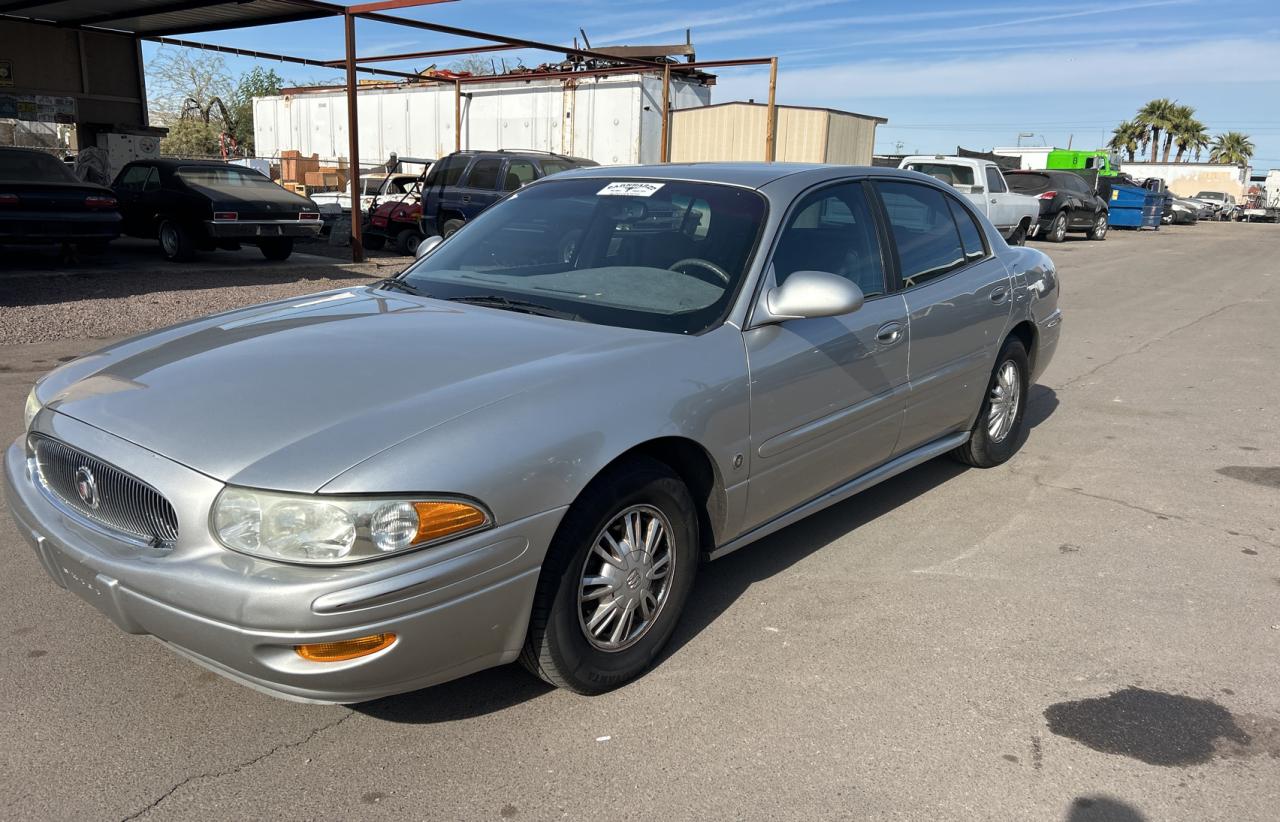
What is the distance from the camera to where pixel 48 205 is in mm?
11234

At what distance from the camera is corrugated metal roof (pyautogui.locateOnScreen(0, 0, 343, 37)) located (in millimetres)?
14789

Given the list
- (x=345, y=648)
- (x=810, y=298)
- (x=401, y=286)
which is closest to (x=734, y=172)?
(x=810, y=298)

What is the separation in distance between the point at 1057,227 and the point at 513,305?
24183mm

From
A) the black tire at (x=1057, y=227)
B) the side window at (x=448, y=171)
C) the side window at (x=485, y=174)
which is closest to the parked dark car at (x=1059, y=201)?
the black tire at (x=1057, y=227)

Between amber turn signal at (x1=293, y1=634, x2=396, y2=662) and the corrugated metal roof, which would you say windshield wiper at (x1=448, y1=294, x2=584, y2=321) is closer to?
amber turn signal at (x1=293, y1=634, x2=396, y2=662)

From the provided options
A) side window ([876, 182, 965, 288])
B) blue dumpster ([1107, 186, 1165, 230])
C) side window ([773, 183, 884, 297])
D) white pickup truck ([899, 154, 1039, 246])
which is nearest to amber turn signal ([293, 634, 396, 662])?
side window ([773, 183, 884, 297])

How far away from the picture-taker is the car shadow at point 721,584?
2979mm

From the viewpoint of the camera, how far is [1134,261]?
19.7m

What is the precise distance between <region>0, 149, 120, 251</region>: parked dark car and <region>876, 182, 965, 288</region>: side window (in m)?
10.4

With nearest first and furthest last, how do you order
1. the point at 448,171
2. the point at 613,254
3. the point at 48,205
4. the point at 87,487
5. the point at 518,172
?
the point at 87,487 < the point at 613,254 < the point at 48,205 < the point at 518,172 < the point at 448,171

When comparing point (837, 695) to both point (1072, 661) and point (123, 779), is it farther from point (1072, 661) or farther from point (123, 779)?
point (123, 779)

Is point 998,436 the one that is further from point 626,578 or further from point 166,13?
point 166,13

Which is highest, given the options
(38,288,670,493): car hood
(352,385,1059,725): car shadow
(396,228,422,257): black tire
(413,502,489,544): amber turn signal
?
(38,288,670,493): car hood

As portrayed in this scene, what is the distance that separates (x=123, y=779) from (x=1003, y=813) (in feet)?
7.53
